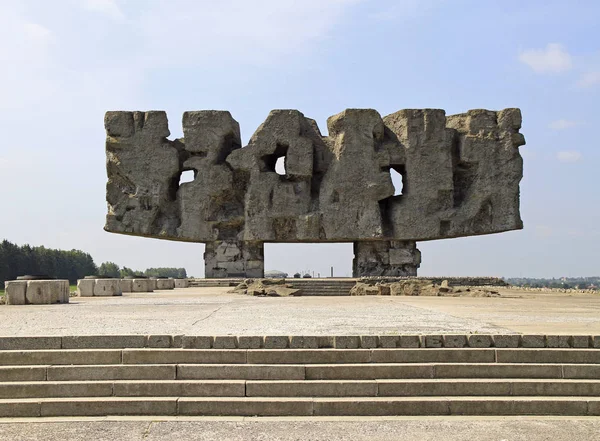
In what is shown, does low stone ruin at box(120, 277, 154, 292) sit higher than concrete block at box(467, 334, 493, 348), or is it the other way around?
low stone ruin at box(120, 277, 154, 292)

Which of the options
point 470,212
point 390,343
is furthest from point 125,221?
point 390,343

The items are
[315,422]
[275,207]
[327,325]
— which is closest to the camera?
[315,422]

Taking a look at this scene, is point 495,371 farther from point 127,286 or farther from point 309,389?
point 127,286

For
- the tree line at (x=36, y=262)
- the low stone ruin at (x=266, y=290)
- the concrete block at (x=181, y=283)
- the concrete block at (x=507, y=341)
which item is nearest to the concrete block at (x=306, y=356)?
the concrete block at (x=507, y=341)

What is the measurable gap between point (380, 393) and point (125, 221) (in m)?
21.5

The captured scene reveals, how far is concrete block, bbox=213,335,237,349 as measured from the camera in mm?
5906

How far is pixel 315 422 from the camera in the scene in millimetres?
5043

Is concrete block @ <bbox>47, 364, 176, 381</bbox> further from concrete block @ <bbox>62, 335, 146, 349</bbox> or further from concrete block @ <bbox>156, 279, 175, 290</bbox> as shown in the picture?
concrete block @ <bbox>156, 279, 175, 290</bbox>

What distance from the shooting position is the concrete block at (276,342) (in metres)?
5.91

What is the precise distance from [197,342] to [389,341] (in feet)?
5.84

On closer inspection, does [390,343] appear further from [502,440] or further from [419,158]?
[419,158]

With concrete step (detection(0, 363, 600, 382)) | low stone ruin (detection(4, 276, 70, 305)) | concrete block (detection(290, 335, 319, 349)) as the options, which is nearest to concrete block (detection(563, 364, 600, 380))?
concrete step (detection(0, 363, 600, 382))

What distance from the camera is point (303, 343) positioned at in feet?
19.5

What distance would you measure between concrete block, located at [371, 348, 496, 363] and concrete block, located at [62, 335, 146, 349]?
Result: 7.18 ft
